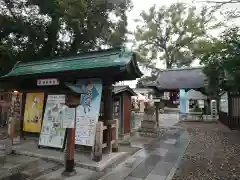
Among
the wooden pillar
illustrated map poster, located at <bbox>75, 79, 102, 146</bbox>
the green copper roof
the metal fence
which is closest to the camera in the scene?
the green copper roof

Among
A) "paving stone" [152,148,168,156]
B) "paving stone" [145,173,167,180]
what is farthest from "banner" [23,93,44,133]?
"paving stone" [145,173,167,180]

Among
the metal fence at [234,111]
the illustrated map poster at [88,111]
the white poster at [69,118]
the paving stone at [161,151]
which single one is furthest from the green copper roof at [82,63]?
the metal fence at [234,111]

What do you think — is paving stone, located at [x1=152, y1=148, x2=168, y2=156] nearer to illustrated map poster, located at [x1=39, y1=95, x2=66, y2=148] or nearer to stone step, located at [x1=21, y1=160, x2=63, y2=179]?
illustrated map poster, located at [x1=39, y1=95, x2=66, y2=148]

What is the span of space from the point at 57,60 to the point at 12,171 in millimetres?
4728

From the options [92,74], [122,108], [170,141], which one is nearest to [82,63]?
[92,74]

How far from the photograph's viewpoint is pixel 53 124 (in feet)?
25.0

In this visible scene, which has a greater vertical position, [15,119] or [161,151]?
[15,119]

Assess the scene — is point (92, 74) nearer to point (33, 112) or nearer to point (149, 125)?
point (33, 112)

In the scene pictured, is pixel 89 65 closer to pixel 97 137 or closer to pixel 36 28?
pixel 97 137

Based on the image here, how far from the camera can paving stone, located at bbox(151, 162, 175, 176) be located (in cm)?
590

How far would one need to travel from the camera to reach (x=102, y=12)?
56.7ft

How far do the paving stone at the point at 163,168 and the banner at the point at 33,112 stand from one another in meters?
5.32

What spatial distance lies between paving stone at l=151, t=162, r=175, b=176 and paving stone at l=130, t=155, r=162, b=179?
Result: 0.15 metres

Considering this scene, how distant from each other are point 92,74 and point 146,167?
3626 mm
